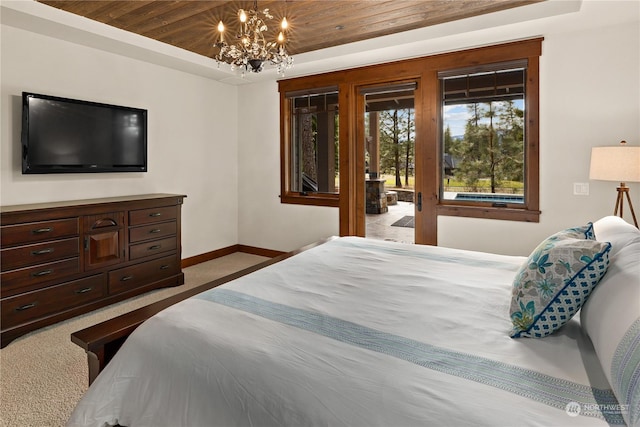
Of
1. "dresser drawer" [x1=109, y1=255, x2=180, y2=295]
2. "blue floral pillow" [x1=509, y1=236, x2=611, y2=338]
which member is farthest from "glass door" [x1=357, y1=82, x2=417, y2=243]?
"blue floral pillow" [x1=509, y1=236, x2=611, y2=338]

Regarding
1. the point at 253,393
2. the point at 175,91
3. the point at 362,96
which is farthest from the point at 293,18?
the point at 253,393

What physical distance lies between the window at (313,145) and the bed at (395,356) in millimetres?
3297

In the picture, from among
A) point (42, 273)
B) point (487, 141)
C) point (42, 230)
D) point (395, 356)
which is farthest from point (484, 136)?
point (42, 273)

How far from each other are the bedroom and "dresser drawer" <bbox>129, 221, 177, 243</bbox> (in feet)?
2.16

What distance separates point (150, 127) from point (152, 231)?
1351 mm

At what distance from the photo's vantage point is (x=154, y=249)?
3924 millimetres

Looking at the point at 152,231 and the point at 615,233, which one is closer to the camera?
the point at 615,233

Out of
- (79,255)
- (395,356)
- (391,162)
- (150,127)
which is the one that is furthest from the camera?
(391,162)

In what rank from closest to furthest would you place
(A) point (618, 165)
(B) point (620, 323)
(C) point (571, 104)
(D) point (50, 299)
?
(B) point (620, 323) < (A) point (618, 165) < (D) point (50, 299) < (C) point (571, 104)

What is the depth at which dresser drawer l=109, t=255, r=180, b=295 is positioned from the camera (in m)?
3.56

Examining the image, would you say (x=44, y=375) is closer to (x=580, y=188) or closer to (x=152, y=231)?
(x=152, y=231)

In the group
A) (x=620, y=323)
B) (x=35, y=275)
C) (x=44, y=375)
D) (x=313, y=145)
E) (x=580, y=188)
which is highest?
(x=313, y=145)

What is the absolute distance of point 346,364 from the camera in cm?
112

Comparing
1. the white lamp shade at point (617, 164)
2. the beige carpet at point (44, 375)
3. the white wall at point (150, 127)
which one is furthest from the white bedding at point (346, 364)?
the white wall at point (150, 127)
